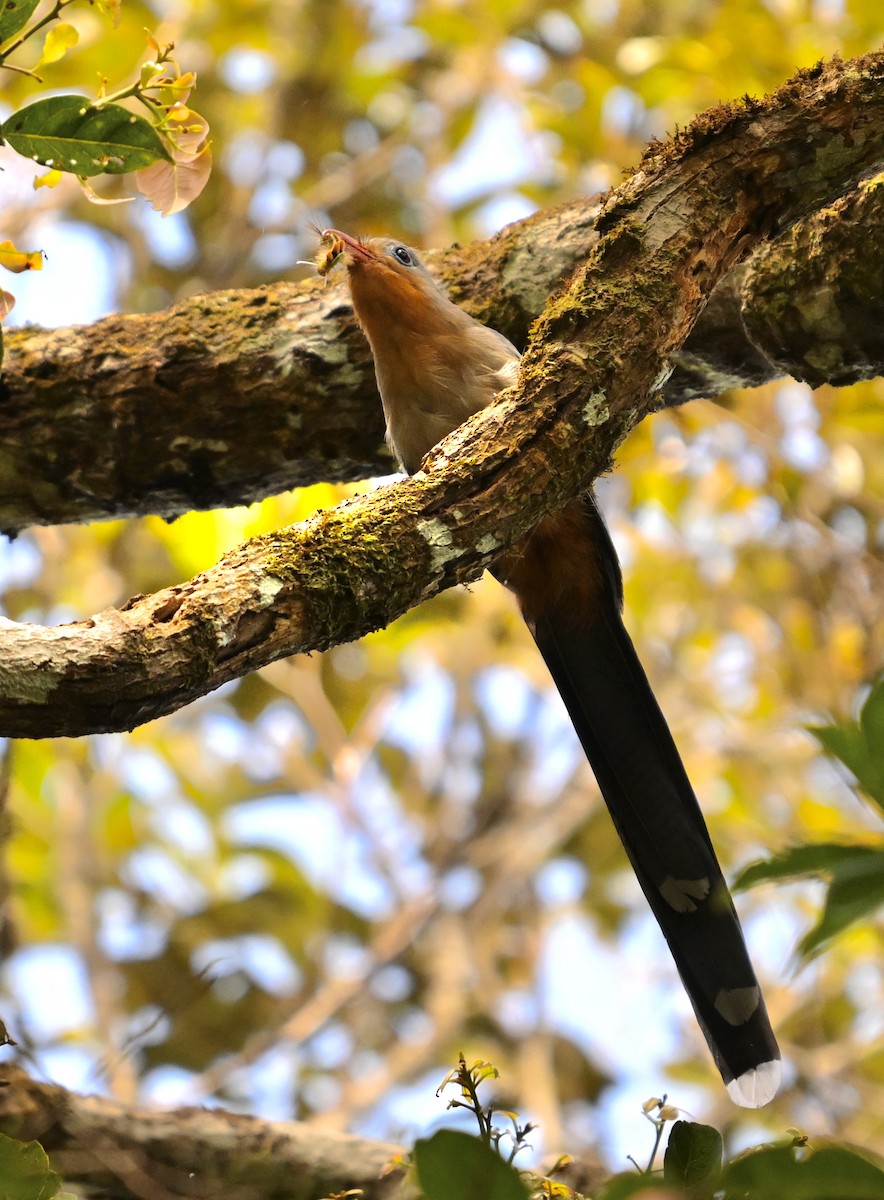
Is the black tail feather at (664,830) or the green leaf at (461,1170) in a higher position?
the black tail feather at (664,830)

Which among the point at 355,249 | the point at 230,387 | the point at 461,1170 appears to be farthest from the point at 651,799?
the point at 461,1170

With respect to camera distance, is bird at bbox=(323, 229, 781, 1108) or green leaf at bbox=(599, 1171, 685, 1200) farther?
bird at bbox=(323, 229, 781, 1108)

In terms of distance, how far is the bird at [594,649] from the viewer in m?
3.05

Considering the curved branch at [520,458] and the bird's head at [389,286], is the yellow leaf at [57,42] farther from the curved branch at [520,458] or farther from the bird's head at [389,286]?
the bird's head at [389,286]

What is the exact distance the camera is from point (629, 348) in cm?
218

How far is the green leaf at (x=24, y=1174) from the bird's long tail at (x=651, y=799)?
1.72 meters

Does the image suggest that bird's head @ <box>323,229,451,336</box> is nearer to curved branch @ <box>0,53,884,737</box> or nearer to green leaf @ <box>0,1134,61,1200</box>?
curved branch @ <box>0,53,884,737</box>

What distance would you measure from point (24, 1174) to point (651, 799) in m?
1.97

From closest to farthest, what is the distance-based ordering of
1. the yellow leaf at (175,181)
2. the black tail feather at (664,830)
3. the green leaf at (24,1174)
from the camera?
the green leaf at (24,1174) < the yellow leaf at (175,181) < the black tail feather at (664,830)

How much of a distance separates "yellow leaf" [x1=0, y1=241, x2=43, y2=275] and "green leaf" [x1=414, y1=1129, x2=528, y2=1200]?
50.7 inches

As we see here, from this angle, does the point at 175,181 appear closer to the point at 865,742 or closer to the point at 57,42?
the point at 57,42

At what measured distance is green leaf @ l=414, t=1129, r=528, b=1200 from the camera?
1099 millimetres

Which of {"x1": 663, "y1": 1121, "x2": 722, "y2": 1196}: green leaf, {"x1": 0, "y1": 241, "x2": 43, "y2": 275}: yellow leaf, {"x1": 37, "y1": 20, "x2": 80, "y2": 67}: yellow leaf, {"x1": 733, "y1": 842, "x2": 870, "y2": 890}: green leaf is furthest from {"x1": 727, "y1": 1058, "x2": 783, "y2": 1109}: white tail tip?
{"x1": 37, "y1": 20, "x2": 80, "y2": 67}: yellow leaf

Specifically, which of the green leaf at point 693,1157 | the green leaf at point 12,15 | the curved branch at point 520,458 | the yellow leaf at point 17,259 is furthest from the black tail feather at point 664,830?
the green leaf at point 12,15
